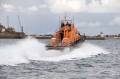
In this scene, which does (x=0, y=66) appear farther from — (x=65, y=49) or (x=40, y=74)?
(x=65, y=49)

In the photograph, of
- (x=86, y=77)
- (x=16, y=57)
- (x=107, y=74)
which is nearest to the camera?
(x=86, y=77)

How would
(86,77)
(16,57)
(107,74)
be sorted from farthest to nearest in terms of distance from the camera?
(16,57) < (107,74) < (86,77)

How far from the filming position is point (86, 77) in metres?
20.8

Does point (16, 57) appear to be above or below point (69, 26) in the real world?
below

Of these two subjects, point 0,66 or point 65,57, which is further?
point 65,57

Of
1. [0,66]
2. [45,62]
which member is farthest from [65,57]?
[0,66]

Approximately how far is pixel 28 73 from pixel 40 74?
0.88 meters

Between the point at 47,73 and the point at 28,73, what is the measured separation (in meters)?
1.38

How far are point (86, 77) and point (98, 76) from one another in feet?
3.11

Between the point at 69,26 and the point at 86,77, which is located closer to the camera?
the point at 86,77

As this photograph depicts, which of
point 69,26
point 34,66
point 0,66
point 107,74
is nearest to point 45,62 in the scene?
point 34,66

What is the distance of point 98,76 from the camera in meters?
21.2

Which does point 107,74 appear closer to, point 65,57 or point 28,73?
point 28,73

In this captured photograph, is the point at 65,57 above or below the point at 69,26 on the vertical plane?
below
